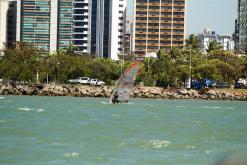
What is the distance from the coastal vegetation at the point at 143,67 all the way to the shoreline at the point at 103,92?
472 inches

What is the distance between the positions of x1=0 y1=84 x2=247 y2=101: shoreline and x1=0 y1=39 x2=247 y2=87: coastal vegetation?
12.0 meters

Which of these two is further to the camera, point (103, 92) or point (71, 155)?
point (103, 92)

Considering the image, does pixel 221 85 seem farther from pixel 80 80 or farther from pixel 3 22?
pixel 3 22

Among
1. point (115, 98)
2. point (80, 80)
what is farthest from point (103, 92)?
point (115, 98)

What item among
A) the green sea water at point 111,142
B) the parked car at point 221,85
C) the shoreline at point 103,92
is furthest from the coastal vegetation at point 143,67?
the green sea water at point 111,142

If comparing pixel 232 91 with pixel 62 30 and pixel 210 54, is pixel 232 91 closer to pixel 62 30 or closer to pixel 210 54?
pixel 210 54

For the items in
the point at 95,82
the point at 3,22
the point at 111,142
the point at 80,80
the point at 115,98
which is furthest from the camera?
the point at 3,22

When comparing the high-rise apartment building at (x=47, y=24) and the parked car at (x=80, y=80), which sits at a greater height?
the high-rise apartment building at (x=47, y=24)

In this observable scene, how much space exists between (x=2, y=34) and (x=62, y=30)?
20.6m

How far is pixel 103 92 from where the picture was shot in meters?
111

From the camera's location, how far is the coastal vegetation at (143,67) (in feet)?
419

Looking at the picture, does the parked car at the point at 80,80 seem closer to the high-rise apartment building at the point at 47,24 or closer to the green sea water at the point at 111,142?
the high-rise apartment building at the point at 47,24

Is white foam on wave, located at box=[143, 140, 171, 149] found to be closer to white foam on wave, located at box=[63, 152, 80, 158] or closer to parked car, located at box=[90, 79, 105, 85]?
white foam on wave, located at box=[63, 152, 80, 158]

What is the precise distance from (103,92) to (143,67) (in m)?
26.6
